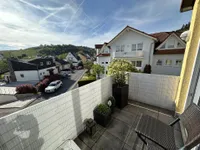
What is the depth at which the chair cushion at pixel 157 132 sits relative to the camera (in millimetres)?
1436

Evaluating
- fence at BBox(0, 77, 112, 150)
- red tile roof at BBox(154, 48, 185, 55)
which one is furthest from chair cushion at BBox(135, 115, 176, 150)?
red tile roof at BBox(154, 48, 185, 55)

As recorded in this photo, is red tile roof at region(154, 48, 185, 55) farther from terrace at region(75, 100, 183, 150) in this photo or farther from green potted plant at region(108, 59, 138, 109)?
terrace at region(75, 100, 183, 150)

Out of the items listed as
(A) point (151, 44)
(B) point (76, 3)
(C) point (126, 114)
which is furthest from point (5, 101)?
(A) point (151, 44)

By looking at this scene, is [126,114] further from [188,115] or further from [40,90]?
A: [40,90]

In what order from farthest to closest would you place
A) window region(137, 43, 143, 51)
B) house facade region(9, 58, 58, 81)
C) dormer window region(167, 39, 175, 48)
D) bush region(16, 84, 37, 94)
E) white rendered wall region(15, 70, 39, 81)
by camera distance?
white rendered wall region(15, 70, 39, 81)
house facade region(9, 58, 58, 81)
bush region(16, 84, 37, 94)
window region(137, 43, 143, 51)
dormer window region(167, 39, 175, 48)

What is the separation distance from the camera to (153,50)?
1030cm

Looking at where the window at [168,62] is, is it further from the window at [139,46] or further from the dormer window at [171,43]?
the window at [139,46]

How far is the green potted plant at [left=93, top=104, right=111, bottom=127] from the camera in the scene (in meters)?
2.66

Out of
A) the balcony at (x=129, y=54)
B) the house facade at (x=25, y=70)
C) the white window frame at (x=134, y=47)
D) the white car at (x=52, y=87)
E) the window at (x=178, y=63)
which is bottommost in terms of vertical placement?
the white car at (x=52, y=87)

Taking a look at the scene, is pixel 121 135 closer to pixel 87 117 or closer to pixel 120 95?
pixel 87 117

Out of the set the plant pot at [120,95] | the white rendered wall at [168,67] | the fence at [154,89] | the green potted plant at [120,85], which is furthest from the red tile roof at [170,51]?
the plant pot at [120,95]

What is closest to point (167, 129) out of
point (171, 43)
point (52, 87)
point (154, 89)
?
point (154, 89)

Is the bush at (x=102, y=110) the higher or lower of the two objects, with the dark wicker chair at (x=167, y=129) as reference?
lower

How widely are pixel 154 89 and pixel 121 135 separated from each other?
90.1 inches
